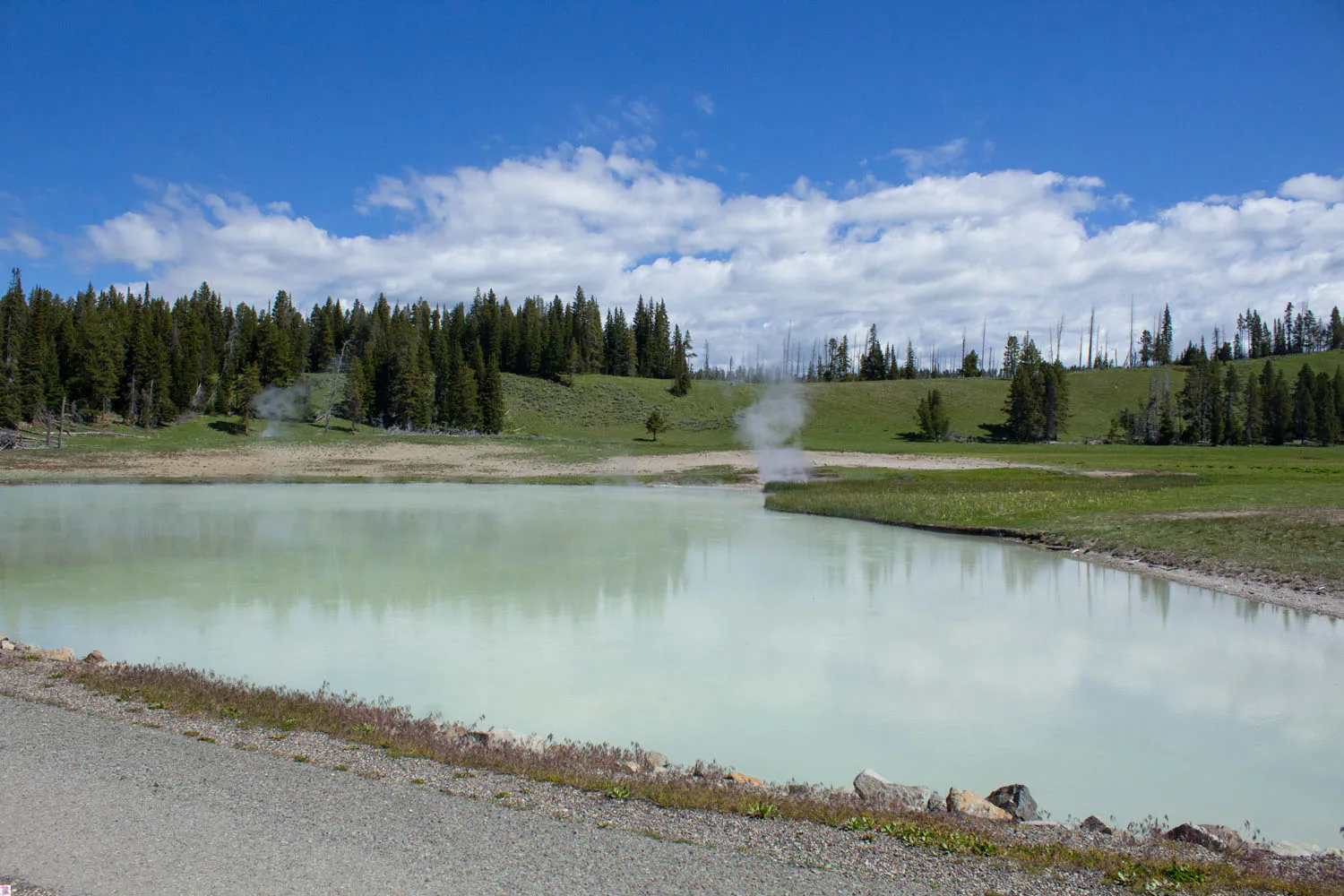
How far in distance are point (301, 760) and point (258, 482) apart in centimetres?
4512

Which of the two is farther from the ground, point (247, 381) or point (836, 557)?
point (247, 381)

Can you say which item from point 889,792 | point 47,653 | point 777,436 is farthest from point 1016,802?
point 777,436

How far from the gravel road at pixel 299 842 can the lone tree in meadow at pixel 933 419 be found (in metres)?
96.5

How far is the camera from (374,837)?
5.66 meters

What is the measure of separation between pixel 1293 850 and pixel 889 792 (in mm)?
2900

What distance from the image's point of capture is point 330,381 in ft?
341

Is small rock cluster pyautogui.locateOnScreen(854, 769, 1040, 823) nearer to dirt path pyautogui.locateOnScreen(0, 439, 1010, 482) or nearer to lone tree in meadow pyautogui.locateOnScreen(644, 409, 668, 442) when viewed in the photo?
dirt path pyautogui.locateOnScreen(0, 439, 1010, 482)

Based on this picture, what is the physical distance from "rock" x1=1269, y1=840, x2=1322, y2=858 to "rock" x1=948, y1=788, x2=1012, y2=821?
1.81m

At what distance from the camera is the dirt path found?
4897 cm

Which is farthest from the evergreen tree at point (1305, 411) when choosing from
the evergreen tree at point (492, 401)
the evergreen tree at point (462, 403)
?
the evergreen tree at point (462, 403)

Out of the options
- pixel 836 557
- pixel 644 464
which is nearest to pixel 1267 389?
pixel 644 464

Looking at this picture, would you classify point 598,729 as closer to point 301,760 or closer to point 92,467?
point 301,760

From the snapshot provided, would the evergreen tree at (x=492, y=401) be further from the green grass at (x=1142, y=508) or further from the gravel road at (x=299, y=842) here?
the gravel road at (x=299, y=842)

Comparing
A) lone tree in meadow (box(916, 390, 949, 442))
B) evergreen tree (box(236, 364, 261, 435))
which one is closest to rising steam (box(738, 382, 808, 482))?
lone tree in meadow (box(916, 390, 949, 442))
